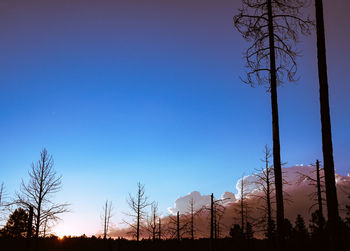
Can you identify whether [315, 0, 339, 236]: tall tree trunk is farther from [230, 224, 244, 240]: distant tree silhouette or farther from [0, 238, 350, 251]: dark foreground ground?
[230, 224, 244, 240]: distant tree silhouette

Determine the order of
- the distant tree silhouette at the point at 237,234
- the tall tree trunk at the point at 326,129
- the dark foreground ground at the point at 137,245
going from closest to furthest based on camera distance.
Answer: the tall tree trunk at the point at 326,129 → the dark foreground ground at the point at 137,245 → the distant tree silhouette at the point at 237,234

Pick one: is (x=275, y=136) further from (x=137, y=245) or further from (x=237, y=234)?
(x=237, y=234)

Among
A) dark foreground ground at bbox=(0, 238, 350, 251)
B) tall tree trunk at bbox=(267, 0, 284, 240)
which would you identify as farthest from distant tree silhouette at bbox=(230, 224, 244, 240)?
tall tree trunk at bbox=(267, 0, 284, 240)

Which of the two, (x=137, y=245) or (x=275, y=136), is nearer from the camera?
(x=275, y=136)

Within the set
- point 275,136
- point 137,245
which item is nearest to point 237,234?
point 137,245

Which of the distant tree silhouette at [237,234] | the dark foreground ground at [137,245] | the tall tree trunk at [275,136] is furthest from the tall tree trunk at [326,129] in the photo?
the distant tree silhouette at [237,234]

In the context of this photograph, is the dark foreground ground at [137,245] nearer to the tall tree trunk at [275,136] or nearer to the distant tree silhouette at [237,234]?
the distant tree silhouette at [237,234]

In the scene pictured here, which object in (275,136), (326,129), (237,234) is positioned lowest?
(237,234)

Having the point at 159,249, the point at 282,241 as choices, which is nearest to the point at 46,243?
the point at 159,249

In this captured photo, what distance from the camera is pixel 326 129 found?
25.1ft

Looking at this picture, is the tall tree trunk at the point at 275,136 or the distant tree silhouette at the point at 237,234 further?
the distant tree silhouette at the point at 237,234

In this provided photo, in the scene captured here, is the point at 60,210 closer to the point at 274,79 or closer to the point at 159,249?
the point at 274,79

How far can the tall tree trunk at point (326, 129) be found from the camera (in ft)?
23.4

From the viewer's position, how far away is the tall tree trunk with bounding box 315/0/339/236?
7145 mm
